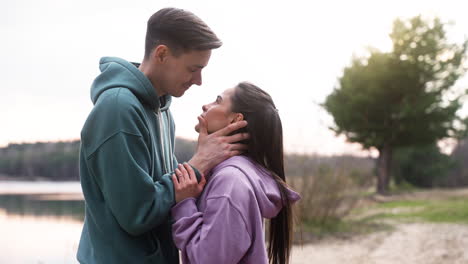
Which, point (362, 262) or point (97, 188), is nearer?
point (97, 188)

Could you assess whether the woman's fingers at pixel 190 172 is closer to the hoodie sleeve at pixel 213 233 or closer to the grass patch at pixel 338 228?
the hoodie sleeve at pixel 213 233

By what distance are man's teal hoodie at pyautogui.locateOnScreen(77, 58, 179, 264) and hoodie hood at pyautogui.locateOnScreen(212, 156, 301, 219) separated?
0.87 feet

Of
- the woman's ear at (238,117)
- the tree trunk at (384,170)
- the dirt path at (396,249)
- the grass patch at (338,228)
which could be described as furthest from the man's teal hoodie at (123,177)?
the tree trunk at (384,170)

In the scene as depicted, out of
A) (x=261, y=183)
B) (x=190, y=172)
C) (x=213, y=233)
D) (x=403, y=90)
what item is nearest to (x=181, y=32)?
(x=190, y=172)

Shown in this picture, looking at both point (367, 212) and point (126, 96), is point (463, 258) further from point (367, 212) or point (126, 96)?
point (126, 96)

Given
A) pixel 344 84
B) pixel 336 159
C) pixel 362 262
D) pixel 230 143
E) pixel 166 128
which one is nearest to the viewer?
pixel 230 143

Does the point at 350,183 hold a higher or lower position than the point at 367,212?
higher

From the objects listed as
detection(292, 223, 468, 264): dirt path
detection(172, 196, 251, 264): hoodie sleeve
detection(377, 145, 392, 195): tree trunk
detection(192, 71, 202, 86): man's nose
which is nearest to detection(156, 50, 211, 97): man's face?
detection(192, 71, 202, 86): man's nose

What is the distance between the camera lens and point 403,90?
21078 millimetres

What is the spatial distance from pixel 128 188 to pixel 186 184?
0.21 meters

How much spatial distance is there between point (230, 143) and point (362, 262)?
714 centimetres

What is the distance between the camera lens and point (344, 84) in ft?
70.8

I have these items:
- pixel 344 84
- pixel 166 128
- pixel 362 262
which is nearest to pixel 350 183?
pixel 362 262

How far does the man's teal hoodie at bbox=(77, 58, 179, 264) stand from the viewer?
6.01ft
